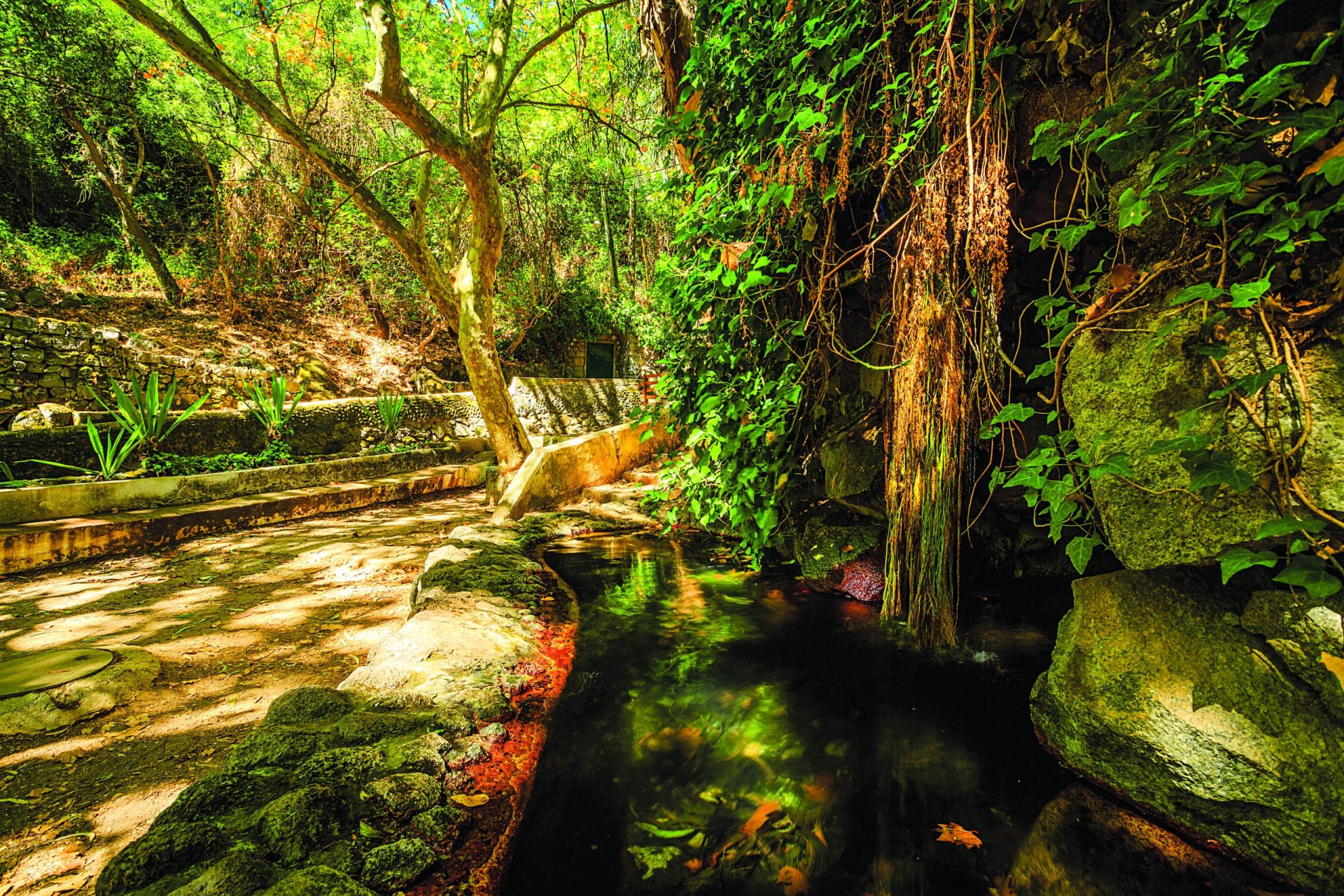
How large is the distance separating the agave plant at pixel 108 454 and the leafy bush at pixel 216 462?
0.70ft

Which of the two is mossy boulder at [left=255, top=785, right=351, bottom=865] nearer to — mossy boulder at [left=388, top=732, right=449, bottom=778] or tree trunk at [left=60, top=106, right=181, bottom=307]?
mossy boulder at [left=388, top=732, right=449, bottom=778]

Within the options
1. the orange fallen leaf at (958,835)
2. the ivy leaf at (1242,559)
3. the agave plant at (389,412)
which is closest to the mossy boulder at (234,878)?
the orange fallen leaf at (958,835)

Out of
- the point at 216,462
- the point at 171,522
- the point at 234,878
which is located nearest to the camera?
the point at 234,878

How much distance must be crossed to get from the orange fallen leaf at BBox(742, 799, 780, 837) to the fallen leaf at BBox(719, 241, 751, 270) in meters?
2.59

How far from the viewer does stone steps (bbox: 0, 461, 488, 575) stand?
3578mm

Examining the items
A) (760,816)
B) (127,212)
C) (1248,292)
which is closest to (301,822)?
(760,816)

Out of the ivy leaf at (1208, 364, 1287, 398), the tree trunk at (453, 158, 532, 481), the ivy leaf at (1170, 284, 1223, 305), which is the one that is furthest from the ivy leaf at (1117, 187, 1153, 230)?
the tree trunk at (453, 158, 532, 481)

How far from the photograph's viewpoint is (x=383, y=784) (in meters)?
1.35

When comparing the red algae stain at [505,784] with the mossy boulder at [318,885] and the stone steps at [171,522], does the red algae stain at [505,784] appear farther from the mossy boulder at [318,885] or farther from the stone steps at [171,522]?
the stone steps at [171,522]

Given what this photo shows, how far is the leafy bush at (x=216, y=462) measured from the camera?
495cm

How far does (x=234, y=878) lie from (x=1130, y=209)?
106 inches

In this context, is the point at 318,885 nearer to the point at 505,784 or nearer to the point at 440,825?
the point at 440,825

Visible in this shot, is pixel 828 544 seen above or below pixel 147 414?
below

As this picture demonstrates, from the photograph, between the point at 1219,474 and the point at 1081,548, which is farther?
the point at 1081,548
